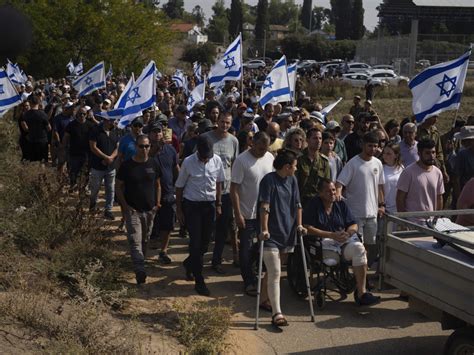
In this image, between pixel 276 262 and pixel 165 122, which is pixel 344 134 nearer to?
pixel 165 122

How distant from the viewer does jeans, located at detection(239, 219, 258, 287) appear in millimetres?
7738

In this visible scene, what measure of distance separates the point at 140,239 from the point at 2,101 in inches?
212

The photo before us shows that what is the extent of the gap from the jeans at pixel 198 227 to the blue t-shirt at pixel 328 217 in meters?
1.11

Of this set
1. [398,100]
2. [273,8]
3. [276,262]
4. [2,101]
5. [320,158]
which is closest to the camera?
[276,262]

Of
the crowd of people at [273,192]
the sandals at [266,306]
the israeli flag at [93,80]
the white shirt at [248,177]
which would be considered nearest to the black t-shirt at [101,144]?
the crowd of people at [273,192]

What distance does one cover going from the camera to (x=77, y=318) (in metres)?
5.86

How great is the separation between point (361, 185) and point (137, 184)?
253 centimetres

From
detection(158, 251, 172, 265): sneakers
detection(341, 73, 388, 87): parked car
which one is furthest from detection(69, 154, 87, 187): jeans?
detection(341, 73, 388, 87): parked car

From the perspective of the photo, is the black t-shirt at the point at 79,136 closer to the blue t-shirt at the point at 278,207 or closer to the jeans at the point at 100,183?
the jeans at the point at 100,183

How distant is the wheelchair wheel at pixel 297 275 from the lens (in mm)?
7621

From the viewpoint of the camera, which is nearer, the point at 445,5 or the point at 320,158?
the point at 320,158

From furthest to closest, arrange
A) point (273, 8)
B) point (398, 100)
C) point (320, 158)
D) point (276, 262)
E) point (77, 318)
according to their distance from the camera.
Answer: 1. point (273, 8)
2. point (398, 100)
3. point (320, 158)
4. point (276, 262)
5. point (77, 318)

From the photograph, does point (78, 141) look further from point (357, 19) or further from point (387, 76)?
point (357, 19)

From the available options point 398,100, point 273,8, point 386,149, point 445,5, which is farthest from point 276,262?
point 273,8
